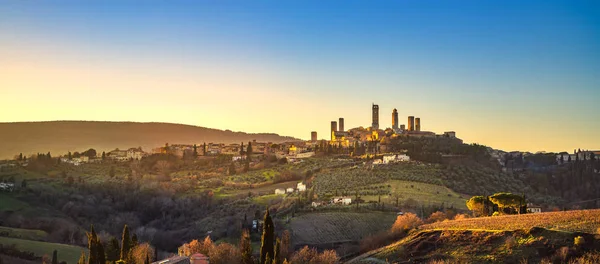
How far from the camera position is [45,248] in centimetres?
5047

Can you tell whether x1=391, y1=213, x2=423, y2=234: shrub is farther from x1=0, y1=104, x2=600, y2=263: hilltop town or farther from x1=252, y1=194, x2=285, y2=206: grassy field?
x1=252, y1=194, x2=285, y2=206: grassy field

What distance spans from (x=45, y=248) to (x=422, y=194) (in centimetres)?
3599

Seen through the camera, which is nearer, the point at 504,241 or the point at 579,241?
the point at 579,241

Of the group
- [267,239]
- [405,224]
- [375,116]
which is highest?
[375,116]

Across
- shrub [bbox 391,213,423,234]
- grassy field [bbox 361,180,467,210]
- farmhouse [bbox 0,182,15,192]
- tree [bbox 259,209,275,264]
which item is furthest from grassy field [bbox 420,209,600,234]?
farmhouse [bbox 0,182,15,192]

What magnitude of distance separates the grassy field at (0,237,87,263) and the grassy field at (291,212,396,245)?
17061 millimetres

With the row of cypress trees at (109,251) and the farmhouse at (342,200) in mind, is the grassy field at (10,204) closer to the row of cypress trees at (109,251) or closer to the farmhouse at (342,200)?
the farmhouse at (342,200)

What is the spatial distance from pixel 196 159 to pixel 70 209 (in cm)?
4704

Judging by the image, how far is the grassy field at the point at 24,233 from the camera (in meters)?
55.5

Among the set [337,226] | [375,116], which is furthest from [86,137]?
[337,226]

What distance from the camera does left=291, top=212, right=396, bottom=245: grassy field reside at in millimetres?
51656

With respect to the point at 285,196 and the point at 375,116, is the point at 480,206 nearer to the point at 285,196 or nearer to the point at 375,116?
the point at 285,196

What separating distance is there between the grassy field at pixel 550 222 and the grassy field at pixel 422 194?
2399 cm

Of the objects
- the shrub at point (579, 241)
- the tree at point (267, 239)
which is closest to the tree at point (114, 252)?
the tree at point (267, 239)
